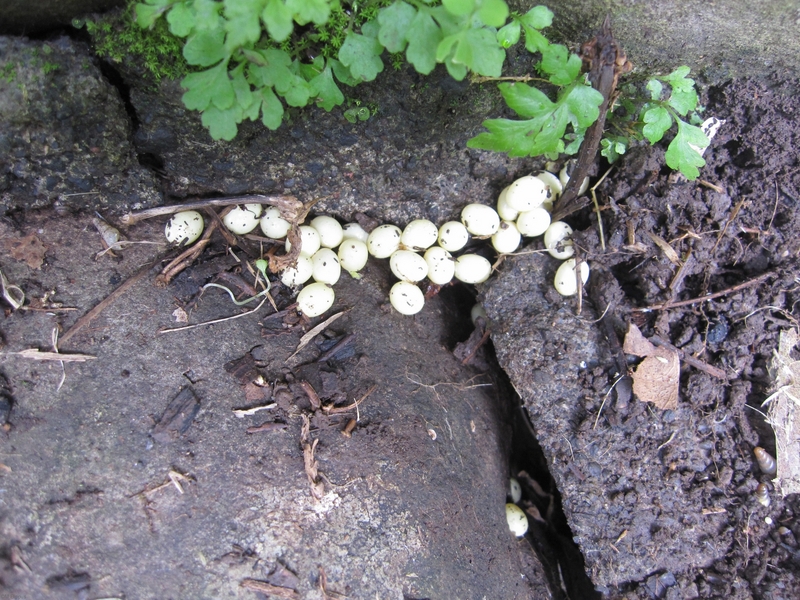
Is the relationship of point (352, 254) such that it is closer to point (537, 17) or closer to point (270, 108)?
point (270, 108)

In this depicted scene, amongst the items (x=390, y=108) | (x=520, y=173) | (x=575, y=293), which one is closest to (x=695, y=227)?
(x=575, y=293)

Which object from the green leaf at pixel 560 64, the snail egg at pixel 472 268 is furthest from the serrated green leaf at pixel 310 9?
the snail egg at pixel 472 268

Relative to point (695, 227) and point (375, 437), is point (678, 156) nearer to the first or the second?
point (695, 227)

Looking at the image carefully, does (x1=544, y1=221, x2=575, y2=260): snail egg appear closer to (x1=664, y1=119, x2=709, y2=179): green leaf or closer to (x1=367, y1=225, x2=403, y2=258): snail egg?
(x1=664, y1=119, x2=709, y2=179): green leaf

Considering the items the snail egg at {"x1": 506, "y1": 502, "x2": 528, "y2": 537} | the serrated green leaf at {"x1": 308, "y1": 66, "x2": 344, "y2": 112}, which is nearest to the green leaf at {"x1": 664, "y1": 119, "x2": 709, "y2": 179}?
the serrated green leaf at {"x1": 308, "y1": 66, "x2": 344, "y2": 112}

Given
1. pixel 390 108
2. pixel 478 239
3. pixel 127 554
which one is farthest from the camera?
pixel 478 239

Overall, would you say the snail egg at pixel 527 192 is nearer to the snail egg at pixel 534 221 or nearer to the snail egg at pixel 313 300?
Answer: the snail egg at pixel 534 221
